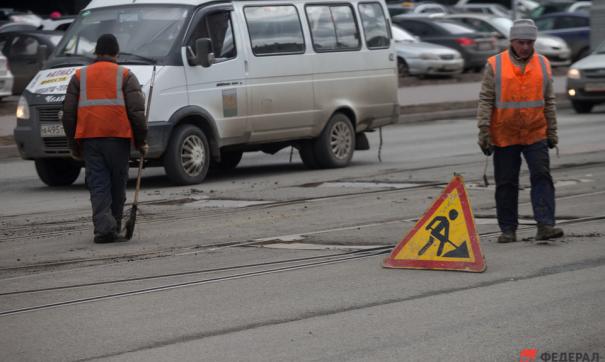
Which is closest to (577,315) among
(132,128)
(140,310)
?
(140,310)

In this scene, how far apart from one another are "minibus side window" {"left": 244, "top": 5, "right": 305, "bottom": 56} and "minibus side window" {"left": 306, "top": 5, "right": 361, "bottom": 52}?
0.28m

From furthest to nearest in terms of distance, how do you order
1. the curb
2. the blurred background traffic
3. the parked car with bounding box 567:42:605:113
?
the blurred background traffic
the curb
the parked car with bounding box 567:42:605:113

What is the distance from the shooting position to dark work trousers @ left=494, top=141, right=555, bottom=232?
9453 mm

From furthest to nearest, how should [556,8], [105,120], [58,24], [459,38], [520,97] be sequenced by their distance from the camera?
[556,8] → [459,38] → [58,24] → [105,120] → [520,97]

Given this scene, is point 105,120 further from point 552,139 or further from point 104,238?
point 552,139

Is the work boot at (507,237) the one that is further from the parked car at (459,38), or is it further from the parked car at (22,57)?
the parked car at (459,38)

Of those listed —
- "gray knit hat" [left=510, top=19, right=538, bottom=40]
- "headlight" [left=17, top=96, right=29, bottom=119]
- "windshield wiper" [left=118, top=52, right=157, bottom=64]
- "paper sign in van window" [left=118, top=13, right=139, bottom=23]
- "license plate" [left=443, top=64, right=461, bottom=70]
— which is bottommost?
"license plate" [left=443, top=64, right=461, bottom=70]

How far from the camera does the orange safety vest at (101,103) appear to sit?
1020 centimetres

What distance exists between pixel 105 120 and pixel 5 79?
13.6 m

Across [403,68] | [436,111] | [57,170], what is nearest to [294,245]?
[57,170]

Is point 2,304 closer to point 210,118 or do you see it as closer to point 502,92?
point 502,92

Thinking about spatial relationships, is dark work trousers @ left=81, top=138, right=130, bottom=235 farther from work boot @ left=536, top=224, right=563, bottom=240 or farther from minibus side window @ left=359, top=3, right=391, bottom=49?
minibus side window @ left=359, top=3, right=391, bottom=49

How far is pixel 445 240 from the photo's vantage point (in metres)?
8.44

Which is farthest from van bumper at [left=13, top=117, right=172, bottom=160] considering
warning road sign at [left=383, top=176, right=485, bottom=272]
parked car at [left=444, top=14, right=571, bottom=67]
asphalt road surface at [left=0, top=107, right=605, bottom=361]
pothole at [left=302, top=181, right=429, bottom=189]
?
parked car at [left=444, top=14, right=571, bottom=67]
